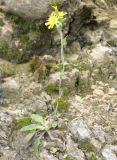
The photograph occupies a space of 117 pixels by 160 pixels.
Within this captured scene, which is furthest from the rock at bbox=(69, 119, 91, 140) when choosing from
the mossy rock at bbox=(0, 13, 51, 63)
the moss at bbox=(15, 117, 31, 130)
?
the mossy rock at bbox=(0, 13, 51, 63)

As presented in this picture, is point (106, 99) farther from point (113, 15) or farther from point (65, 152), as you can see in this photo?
point (113, 15)

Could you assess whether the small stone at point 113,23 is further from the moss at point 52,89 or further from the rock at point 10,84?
the rock at point 10,84

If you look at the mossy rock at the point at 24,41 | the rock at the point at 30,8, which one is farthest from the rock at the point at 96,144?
the rock at the point at 30,8

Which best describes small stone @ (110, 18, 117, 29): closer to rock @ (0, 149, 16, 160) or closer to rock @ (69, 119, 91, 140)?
rock @ (69, 119, 91, 140)

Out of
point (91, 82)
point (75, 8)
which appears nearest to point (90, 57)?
point (91, 82)

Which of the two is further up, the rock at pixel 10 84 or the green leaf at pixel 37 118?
the rock at pixel 10 84

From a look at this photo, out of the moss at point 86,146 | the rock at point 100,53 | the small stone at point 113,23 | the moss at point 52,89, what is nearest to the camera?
the moss at point 86,146

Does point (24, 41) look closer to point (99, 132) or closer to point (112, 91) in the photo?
point (112, 91)
